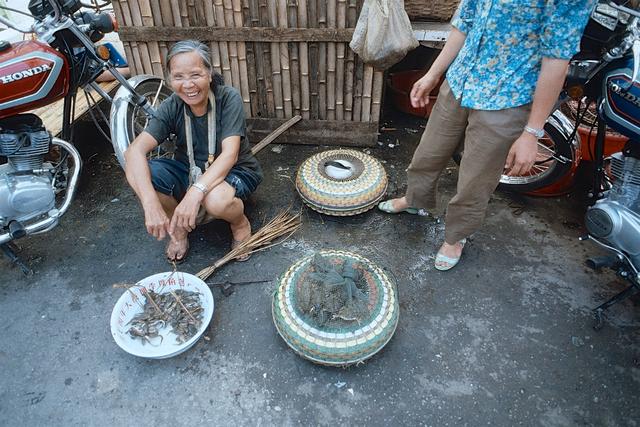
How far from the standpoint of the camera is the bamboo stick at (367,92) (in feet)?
10.8

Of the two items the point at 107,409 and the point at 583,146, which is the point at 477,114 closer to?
the point at 583,146

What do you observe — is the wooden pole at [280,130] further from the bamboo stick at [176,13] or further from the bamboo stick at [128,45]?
the bamboo stick at [128,45]

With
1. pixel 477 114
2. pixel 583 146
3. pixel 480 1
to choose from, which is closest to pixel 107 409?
pixel 477 114

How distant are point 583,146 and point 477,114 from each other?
5.56 ft

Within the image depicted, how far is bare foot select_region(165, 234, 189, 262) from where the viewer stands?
8.64ft

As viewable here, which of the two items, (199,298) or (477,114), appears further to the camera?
(199,298)

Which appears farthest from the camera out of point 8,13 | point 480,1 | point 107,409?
point 8,13

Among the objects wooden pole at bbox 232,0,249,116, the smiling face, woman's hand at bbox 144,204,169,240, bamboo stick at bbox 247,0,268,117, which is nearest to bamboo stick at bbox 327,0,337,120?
bamboo stick at bbox 247,0,268,117

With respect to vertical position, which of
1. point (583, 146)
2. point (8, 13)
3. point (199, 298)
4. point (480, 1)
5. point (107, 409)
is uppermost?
point (480, 1)

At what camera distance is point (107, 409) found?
6.43 feet

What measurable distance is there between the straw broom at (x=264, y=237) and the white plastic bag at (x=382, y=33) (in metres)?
1.33

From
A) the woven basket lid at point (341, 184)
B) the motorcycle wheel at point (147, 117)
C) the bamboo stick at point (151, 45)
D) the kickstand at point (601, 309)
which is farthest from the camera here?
the bamboo stick at point (151, 45)

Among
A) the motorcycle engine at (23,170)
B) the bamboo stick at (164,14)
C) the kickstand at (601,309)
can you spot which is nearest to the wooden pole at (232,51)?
the bamboo stick at (164,14)

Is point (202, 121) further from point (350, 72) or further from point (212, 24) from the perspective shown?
point (350, 72)
